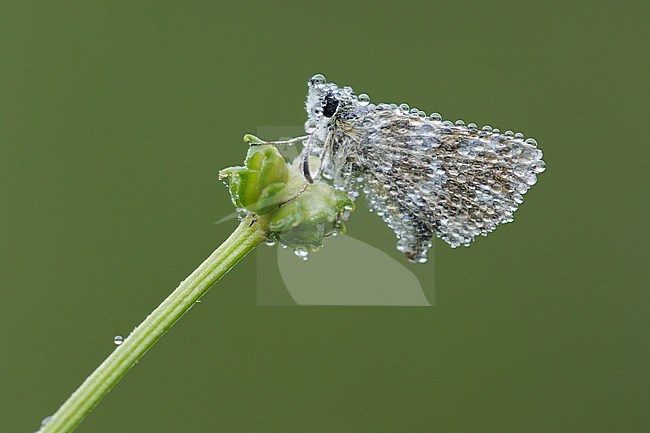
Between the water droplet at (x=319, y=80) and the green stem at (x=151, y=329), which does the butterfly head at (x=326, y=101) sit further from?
the green stem at (x=151, y=329)

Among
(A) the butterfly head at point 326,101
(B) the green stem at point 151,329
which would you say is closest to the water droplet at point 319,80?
(A) the butterfly head at point 326,101

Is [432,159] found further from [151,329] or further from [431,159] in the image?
[151,329]

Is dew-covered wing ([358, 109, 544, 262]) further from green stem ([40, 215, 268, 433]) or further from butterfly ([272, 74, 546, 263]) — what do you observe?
green stem ([40, 215, 268, 433])

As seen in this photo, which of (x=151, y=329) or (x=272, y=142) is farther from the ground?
(x=272, y=142)

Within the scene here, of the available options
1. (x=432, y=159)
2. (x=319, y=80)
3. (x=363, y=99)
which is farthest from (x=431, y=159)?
(x=319, y=80)

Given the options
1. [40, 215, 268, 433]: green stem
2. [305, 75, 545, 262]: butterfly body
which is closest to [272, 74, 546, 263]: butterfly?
[305, 75, 545, 262]: butterfly body

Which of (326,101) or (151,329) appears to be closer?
(151,329)
